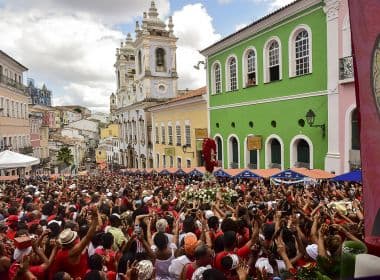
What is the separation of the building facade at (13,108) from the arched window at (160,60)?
50.4 feet

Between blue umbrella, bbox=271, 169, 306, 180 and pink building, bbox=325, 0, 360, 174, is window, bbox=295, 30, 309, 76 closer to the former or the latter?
pink building, bbox=325, 0, 360, 174

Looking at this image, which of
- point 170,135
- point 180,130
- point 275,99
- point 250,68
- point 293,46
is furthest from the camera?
point 170,135

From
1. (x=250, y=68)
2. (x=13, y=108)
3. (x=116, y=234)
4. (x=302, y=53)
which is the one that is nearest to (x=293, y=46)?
(x=302, y=53)

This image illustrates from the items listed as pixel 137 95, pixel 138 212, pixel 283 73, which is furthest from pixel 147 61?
pixel 138 212

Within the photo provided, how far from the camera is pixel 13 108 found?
34.7 metres

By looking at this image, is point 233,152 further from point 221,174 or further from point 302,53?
point 302,53

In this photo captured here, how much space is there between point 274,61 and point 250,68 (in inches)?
84.9

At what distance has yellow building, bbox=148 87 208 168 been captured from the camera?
2717cm

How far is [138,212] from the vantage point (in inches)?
272

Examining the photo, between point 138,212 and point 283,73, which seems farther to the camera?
point 283,73

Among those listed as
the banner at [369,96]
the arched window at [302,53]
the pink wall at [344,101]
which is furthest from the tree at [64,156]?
the banner at [369,96]

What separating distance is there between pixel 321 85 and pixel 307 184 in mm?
5277

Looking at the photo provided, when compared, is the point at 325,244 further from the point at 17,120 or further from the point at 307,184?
the point at 17,120

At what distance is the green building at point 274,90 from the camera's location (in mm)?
15969
